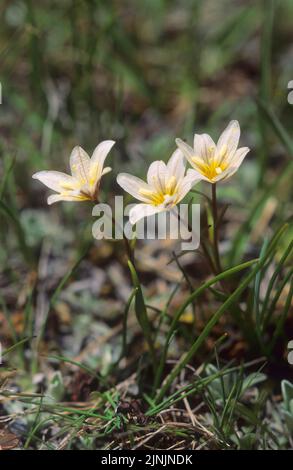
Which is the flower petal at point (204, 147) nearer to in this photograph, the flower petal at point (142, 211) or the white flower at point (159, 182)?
the white flower at point (159, 182)

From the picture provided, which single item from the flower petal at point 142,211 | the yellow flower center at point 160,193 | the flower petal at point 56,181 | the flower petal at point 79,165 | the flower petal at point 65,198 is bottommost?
the flower petal at point 142,211

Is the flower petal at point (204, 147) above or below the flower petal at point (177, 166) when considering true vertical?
above

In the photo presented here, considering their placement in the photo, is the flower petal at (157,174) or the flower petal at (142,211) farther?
the flower petal at (157,174)

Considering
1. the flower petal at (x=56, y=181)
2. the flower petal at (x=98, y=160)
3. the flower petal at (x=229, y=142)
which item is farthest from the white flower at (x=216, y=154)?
the flower petal at (x=56, y=181)

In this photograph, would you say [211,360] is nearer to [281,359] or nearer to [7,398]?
[281,359]

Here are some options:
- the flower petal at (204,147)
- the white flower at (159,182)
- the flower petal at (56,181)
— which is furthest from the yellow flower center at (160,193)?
the flower petal at (56,181)
